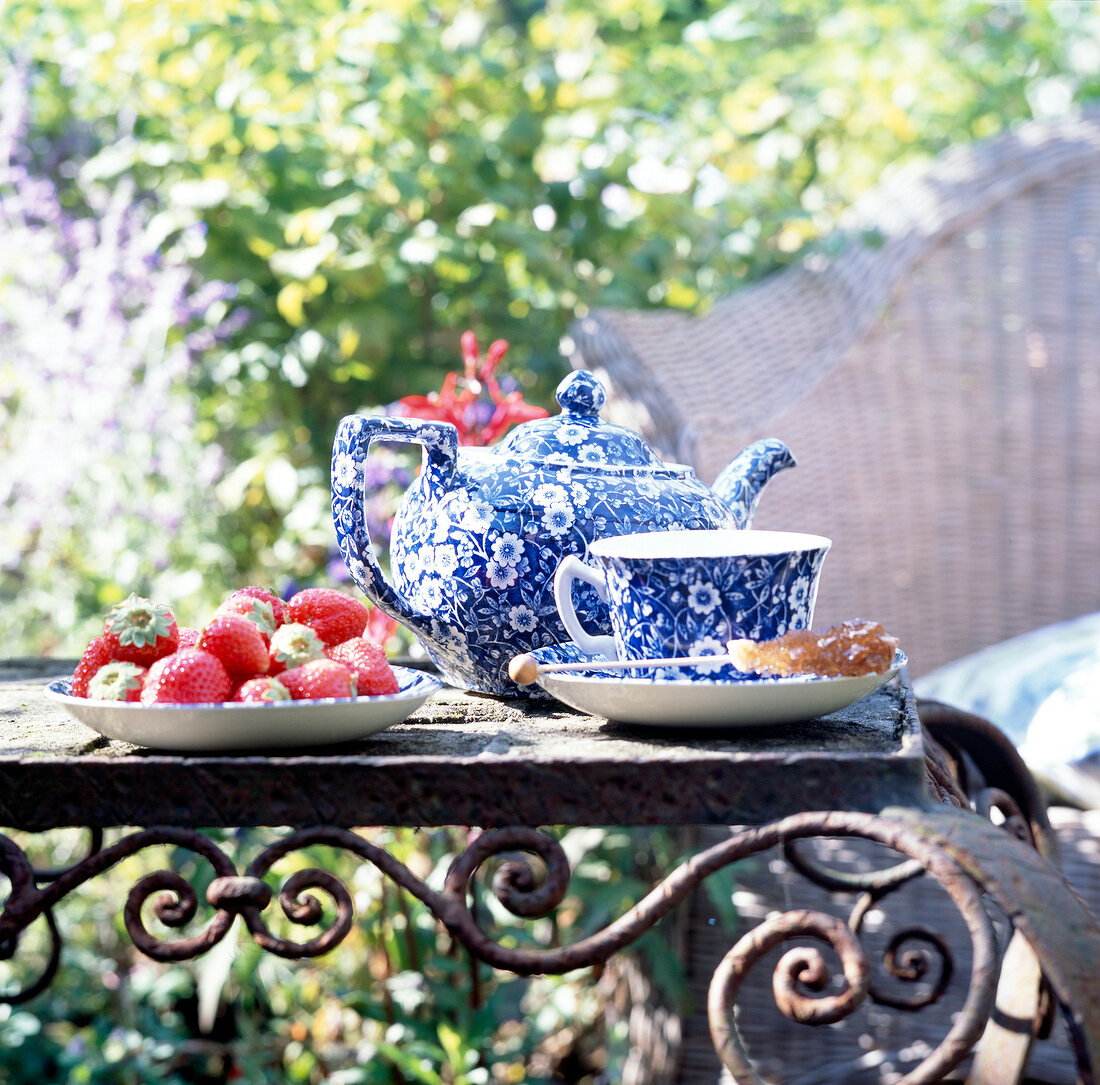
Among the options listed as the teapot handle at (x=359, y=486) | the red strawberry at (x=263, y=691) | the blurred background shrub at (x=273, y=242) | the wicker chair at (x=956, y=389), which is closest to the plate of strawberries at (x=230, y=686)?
the red strawberry at (x=263, y=691)

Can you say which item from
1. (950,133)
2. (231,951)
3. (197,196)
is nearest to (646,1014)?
(231,951)

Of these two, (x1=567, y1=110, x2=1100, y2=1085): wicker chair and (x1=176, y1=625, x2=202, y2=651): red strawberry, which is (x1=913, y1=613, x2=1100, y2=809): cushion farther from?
(x1=176, y1=625, x2=202, y2=651): red strawberry

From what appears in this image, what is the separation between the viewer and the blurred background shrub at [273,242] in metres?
1.97

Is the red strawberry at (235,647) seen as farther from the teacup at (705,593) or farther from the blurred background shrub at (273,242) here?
the blurred background shrub at (273,242)

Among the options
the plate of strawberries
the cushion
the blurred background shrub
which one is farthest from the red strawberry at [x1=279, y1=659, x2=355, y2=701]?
the blurred background shrub

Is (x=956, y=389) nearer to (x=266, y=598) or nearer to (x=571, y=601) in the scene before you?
(x=571, y=601)

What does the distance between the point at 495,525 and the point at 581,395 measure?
163mm

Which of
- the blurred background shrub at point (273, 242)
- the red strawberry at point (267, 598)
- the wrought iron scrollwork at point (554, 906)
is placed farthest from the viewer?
the blurred background shrub at point (273, 242)

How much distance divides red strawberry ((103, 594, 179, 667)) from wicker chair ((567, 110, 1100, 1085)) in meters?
1.34

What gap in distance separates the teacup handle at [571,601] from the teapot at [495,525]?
4 centimetres

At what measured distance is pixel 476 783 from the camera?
2.17 ft

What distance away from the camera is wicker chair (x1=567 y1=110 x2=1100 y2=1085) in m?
2.01

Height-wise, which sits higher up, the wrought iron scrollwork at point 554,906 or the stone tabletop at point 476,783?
the stone tabletop at point 476,783

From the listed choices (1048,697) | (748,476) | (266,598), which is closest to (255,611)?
(266,598)
